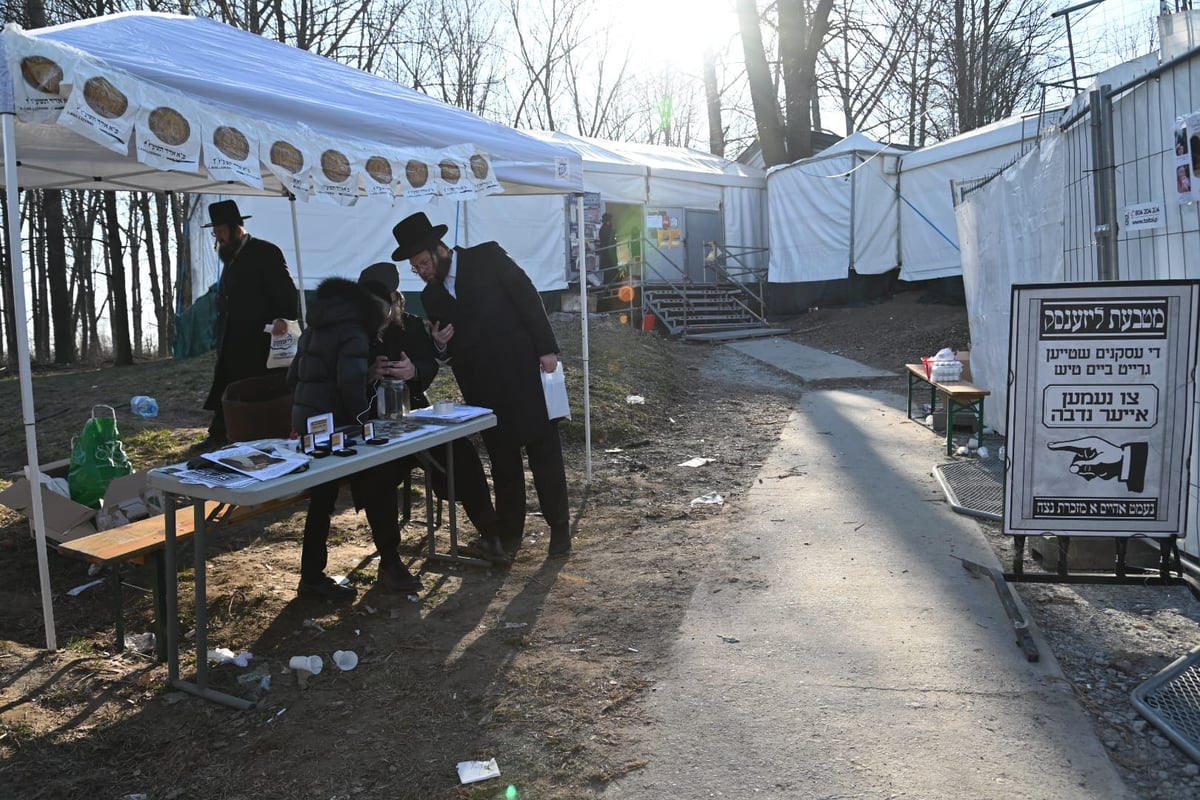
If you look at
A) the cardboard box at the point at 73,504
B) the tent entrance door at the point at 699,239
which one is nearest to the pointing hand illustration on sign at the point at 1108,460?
the cardboard box at the point at 73,504

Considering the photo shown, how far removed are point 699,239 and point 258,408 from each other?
A: 1562 cm

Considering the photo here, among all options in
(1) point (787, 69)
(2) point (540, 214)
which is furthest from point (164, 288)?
(1) point (787, 69)

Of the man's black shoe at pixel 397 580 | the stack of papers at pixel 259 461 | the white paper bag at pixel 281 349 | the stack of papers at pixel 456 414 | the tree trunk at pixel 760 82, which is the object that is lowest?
the man's black shoe at pixel 397 580

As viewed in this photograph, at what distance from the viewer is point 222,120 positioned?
13.4 ft

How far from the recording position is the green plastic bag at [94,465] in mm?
5043

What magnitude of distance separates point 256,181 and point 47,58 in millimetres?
959

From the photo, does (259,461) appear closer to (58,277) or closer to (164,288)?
(58,277)

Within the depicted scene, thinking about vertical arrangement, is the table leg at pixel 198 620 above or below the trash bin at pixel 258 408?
below

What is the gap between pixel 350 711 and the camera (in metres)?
3.21

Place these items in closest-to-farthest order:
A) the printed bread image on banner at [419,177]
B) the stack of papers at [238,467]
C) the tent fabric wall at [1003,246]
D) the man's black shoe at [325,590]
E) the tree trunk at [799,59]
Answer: the stack of papers at [238,467], the man's black shoe at [325,590], the printed bread image on banner at [419,177], the tent fabric wall at [1003,246], the tree trunk at [799,59]

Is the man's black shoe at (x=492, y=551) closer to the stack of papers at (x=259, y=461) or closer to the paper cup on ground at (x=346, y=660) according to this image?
the paper cup on ground at (x=346, y=660)

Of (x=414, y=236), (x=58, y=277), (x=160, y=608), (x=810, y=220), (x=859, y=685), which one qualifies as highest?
(x=810, y=220)

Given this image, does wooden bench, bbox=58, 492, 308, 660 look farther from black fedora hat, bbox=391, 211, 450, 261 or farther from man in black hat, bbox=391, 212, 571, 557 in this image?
black fedora hat, bbox=391, 211, 450, 261

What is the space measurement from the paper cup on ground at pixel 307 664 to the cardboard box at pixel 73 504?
1.67 meters
